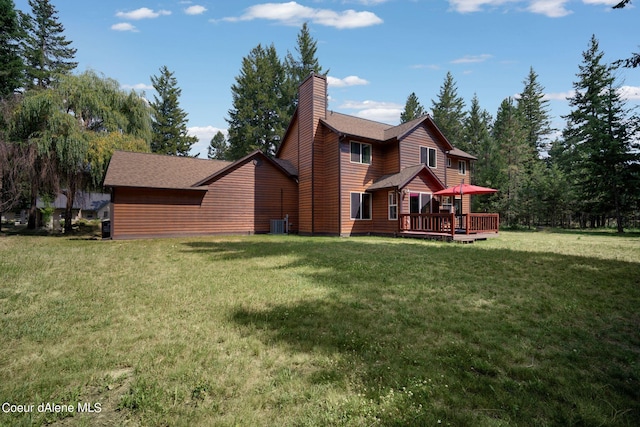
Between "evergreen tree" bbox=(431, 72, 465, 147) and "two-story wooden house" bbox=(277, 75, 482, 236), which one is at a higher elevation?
"evergreen tree" bbox=(431, 72, 465, 147)

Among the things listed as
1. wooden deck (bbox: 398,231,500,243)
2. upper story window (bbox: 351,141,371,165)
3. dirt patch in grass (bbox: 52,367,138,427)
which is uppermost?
upper story window (bbox: 351,141,371,165)

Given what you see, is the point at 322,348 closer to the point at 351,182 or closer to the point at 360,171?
the point at 351,182

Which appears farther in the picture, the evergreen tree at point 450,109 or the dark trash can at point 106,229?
the evergreen tree at point 450,109

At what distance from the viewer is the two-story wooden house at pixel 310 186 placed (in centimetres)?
1750

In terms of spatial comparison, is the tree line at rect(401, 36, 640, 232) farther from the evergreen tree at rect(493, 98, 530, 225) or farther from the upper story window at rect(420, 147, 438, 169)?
the upper story window at rect(420, 147, 438, 169)

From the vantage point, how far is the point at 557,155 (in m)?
48.9

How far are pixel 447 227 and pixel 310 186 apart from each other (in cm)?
873

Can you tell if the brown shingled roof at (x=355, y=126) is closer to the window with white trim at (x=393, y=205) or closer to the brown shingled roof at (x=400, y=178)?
the brown shingled roof at (x=400, y=178)

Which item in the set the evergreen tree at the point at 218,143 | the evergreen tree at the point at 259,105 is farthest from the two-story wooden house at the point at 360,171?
the evergreen tree at the point at 218,143

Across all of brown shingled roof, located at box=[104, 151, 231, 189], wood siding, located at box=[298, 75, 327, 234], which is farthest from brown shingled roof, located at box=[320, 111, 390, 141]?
brown shingled roof, located at box=[104, 151, 231, 189]

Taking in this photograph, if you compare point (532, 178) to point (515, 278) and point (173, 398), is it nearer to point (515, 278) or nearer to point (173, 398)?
point (515, 278)

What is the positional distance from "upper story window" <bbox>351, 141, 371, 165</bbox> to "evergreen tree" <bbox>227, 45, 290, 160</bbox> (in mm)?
20645

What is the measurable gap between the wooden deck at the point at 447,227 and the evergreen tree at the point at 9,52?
33145 mm

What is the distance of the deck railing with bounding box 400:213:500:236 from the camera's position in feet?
51.0
